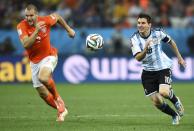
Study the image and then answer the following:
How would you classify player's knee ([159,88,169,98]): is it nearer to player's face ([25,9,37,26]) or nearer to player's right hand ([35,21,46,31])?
player's right hand ([35,21,46,31])

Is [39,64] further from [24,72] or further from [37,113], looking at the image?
[24,72]

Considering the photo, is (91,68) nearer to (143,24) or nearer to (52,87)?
(52,87)

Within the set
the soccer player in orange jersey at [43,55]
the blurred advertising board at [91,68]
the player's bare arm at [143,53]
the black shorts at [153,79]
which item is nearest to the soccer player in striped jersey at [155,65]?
the black shorts at [153,79]

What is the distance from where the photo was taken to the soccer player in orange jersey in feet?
39.2

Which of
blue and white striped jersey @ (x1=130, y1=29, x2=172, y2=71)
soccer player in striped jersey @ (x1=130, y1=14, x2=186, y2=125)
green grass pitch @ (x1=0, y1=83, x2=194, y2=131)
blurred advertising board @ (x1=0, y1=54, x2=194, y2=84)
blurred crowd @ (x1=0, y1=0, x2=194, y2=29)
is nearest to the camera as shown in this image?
green grass pitch @ (x1=0, y1=83, x2=194, y2=131)

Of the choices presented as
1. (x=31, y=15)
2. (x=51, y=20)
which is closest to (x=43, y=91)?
(x=51, y=20)

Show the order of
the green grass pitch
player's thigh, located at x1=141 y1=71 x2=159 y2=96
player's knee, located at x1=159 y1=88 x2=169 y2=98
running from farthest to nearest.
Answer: player's thigh, located at x1=141 y1=71 x2=159 y2=96, player's knee, located at x1=159 y1=88 x2=169 y2=98, the green grass pitch

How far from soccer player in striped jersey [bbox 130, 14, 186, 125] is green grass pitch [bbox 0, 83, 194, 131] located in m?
0.39

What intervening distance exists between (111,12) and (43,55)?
12569 mm

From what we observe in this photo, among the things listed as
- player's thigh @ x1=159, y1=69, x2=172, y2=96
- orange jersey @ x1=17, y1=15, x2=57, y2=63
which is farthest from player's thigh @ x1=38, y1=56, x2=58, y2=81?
player's thigh @ x1=159, y1=69, x2=172, y2=96

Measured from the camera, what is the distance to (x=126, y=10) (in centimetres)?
2469

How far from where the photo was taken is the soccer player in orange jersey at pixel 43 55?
39.2 ft

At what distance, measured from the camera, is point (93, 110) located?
14508 mm

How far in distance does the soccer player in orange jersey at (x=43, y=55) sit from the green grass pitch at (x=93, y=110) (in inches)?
17.2
